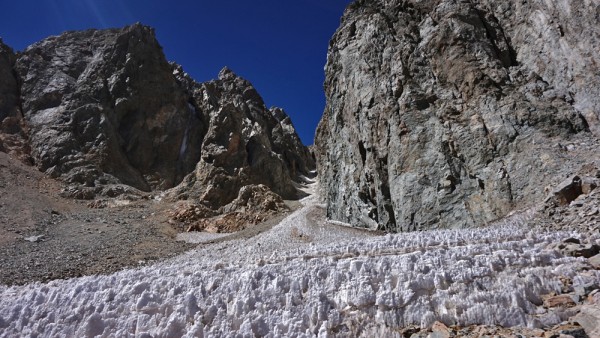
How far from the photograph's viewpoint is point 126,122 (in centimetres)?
6400

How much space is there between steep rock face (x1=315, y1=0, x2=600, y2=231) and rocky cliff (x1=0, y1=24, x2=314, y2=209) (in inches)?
1178

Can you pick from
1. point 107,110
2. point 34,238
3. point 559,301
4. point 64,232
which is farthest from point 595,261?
point 107,110

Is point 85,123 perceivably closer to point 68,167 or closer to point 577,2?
point 68,167

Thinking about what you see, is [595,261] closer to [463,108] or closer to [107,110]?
[463,108]

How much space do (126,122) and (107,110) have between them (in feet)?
11.3

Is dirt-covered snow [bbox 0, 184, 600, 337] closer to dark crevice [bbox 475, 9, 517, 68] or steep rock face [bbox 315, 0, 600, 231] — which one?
steep rock face [bbox 315, 0, 600, 231]

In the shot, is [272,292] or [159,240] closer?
[272,292]

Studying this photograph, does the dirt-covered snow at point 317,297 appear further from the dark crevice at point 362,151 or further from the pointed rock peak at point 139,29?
the pointed rock peak at point 139,29

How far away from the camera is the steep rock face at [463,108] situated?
803 inches

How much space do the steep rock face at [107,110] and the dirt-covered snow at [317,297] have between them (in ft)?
160

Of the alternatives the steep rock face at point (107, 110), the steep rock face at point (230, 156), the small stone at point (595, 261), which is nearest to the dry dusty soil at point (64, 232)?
the steep rock face at point (107, 110)

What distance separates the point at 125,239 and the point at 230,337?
28691 mm

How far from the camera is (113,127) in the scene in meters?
61.4

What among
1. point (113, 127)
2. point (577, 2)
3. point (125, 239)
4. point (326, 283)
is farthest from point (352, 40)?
point (113, 127)
